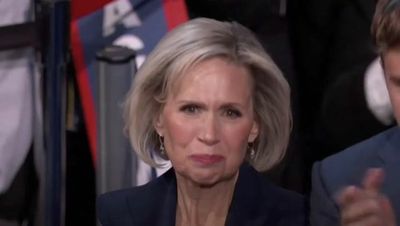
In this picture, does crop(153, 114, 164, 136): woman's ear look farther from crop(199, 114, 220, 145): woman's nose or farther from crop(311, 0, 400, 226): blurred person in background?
crop(311, 0, 400, 226): blurred person in background

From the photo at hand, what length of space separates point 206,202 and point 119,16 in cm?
47

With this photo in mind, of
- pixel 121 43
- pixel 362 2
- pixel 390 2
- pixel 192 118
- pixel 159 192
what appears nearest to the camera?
pixel 390 2

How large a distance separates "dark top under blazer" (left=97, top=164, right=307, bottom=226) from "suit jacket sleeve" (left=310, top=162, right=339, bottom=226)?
0.11 meters

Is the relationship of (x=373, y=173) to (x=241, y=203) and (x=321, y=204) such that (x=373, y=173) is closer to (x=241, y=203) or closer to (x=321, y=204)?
(x=321, y=204)

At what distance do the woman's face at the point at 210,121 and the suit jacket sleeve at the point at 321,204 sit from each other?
13 cm

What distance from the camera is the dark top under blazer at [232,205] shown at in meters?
1.67

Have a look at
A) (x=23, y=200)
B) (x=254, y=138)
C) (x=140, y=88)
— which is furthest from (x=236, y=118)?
(x=23, y=200)

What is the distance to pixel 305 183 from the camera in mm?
1967

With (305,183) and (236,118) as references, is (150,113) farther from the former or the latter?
(305,183)

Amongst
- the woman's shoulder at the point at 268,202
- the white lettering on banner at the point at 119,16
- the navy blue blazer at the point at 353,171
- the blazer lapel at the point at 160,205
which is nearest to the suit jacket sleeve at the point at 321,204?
the navy blue blazer at the point at 353,171

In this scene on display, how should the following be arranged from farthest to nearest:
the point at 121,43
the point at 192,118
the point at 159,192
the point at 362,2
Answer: the point at 121,43 < the point at 362,2 < the point at 159,192 < the point at 192,118

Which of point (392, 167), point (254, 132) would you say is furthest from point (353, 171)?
point (254, 132)

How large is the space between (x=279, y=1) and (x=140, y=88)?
365 mm

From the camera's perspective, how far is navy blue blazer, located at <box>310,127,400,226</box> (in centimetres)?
148
